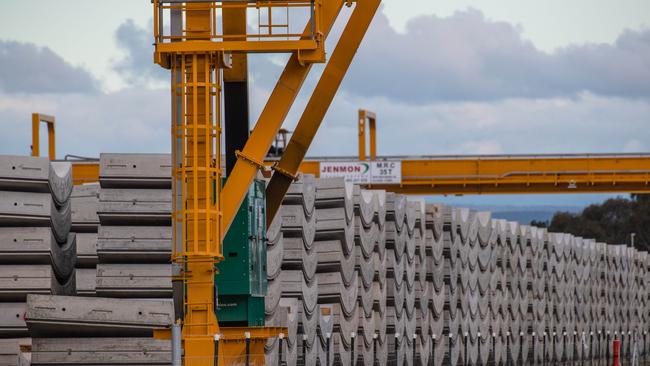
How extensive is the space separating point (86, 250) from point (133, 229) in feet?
5.97

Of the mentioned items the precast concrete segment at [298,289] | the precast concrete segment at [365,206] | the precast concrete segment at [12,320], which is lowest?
the precast concrete segment at [12,320]

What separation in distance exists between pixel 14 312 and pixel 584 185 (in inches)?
1412

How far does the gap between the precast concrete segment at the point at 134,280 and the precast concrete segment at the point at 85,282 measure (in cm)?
128

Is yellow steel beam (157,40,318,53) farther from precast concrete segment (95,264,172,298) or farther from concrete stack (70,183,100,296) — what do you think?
concrete stack (70,183,100,296)

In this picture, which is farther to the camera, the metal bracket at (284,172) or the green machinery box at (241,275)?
the metal bracket at (284,172)

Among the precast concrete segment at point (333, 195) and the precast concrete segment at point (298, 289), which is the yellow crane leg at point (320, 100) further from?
the precast concrete segment at point (333, 195)

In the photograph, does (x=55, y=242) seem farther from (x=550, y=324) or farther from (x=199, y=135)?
(x=550, y=324)

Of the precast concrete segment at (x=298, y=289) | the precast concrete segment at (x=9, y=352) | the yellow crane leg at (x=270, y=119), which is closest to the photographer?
the yellow crane leg at (x=270, y=119)

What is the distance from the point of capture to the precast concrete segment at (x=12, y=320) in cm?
1756

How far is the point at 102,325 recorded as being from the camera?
621 inches

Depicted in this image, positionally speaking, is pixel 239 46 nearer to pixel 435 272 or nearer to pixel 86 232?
pixel 86 232

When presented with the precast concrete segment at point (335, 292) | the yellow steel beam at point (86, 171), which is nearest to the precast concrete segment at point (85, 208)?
the precast concrete segment at point (335, 292)

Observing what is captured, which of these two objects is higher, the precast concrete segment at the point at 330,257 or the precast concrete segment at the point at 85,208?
the precast concrete segment at the point at 85,208

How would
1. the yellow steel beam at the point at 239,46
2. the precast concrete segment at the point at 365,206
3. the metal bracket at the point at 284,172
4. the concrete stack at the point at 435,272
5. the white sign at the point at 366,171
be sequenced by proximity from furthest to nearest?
the white sign at the point at 366,171, the concrete stack at the point at 435,272, the precast concrete segment at the point at 365,206, the metal bracket at the point at 284,172, the yellow steel beam at the point at 239,46
